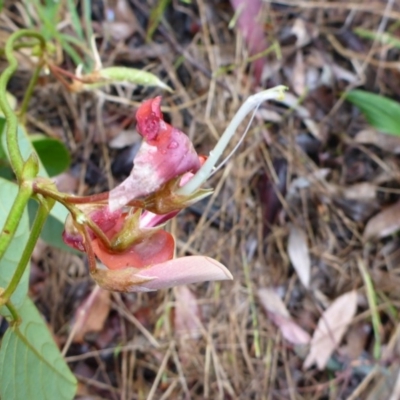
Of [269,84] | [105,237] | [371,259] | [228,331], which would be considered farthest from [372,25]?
[105,237]

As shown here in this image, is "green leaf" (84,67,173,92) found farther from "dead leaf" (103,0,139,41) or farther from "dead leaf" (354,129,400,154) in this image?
Result: "dead leaf" (354,129,400,154)

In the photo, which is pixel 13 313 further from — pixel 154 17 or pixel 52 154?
pixel 154 17

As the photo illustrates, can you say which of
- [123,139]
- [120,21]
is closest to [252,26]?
[120,21]

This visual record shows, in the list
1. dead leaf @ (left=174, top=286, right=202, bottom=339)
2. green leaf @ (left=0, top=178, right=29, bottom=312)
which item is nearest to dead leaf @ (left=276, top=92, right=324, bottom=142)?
dead leaf @ (left=174, top=286, right=202, bottom=339)

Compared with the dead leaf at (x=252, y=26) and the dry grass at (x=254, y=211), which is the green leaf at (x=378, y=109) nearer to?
the dry grass at (x=254, y=211)

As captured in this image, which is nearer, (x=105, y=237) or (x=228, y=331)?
(x=105, y=237)

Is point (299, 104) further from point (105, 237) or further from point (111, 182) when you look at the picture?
point (105, 237)
